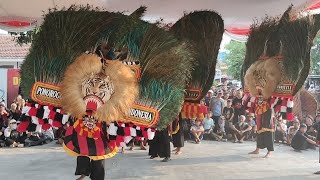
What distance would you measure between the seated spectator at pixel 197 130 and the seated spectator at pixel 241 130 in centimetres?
69

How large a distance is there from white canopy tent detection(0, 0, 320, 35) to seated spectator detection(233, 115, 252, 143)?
2019mm

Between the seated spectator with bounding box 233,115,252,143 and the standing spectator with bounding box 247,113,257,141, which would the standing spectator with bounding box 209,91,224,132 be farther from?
the standing spectator with bounding box 247,113,257,141

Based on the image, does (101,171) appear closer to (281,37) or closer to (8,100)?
(281,37)

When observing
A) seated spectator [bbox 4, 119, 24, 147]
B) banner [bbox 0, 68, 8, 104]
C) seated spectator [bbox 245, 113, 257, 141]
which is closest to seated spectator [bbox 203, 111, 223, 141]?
seated spectator [bbox 245, 113, 257, 141]

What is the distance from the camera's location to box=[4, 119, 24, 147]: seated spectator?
755 cm

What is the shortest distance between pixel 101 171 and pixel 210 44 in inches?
109

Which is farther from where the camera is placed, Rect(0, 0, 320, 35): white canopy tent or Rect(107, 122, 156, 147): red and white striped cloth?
Rect(0, 0, 320, 35): white canopy tent

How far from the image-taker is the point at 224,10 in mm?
7121

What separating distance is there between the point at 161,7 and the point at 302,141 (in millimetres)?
3332

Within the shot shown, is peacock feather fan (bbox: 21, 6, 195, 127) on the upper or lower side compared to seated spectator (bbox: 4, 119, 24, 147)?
upper

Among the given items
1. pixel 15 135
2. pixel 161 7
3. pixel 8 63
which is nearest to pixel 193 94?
pixel 161 7

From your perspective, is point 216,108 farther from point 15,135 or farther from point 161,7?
point 15,135

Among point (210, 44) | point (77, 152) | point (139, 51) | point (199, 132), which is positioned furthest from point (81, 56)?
point (199, 132)

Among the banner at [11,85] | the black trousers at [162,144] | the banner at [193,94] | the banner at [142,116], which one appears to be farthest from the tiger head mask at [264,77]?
the banner at [11,85]
